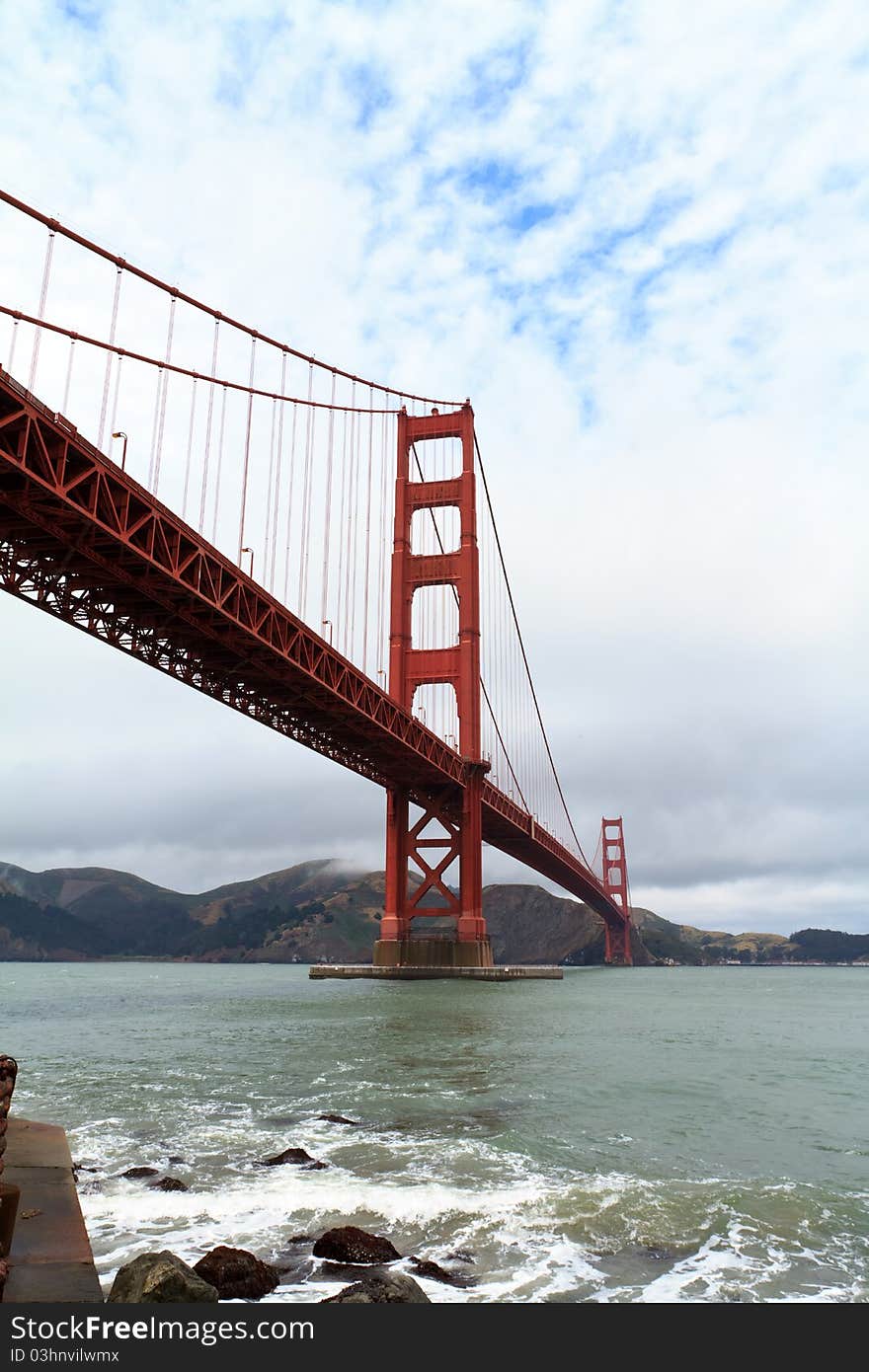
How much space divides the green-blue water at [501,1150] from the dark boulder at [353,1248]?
0.21 m

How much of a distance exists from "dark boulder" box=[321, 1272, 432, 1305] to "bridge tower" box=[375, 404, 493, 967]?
1583 inches

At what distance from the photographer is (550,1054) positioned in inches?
720

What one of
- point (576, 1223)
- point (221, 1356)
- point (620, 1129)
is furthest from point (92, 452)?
point (221, 1356)

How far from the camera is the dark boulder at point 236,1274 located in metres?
5.46

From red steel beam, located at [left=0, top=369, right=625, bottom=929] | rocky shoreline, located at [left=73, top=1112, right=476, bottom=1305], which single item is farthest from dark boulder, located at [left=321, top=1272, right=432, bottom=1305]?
red steel beam, located at [left=0, top=369, right=625, bottom=929]

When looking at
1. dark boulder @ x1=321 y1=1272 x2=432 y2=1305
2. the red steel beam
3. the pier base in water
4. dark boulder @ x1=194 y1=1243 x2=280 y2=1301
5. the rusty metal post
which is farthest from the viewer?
the pier base in water

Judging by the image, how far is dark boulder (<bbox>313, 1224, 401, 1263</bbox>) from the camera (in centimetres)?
622

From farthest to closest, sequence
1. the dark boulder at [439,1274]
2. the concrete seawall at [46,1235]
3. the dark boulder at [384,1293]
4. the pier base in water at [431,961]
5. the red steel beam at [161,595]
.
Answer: the pier base in water at [431,961]
the red steel beam at [161,595]
the dark boulder at [439,1274]
the dark boulder at [384,1293]
the concrete seawall at [46,1235]

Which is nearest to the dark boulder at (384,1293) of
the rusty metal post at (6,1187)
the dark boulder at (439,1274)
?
the dark boulder at (439,1274)

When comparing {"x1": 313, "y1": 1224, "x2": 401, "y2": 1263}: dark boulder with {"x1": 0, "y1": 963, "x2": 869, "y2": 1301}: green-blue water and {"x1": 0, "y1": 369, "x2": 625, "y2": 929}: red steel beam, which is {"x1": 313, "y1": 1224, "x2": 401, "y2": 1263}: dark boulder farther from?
{"x1": 0, "y1": 369, "x2": 625, "y2": 929}: red steel beam

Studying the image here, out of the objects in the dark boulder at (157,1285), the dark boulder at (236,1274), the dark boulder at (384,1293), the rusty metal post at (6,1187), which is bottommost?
the dark boulder at (236,1274)

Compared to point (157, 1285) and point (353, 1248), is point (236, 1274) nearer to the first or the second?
point (353, 1248)

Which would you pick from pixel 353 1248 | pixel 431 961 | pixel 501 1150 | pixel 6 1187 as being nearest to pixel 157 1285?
pixel 6 1187

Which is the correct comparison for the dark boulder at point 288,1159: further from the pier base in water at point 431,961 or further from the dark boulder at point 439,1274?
the pier base in water at point 431,961
